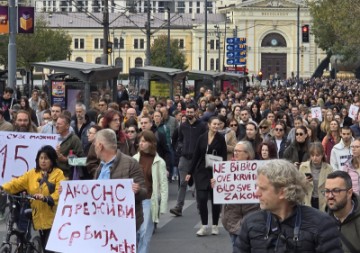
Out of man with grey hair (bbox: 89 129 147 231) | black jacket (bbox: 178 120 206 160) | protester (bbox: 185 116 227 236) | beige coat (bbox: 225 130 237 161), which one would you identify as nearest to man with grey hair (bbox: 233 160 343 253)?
man with grey hair (bbox: 89 129 147 231)

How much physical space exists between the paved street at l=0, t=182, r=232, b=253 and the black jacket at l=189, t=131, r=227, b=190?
0.68 m

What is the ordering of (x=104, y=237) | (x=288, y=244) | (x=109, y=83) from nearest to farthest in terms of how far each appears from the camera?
(x=288, y=244)
(x=104, y=237)
(x=109, y=83)

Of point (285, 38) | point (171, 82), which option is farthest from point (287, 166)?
point (285, 38)

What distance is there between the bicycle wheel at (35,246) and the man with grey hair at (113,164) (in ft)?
3.67

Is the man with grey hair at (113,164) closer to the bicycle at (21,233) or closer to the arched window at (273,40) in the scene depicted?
the bicycle at (21,233)

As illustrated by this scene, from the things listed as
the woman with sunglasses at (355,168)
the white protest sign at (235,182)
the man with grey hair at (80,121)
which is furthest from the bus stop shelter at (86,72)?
the woman with sunglasses at (355,168)

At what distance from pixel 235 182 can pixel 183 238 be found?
3421 mm

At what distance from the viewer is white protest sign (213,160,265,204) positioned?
36.6 feet

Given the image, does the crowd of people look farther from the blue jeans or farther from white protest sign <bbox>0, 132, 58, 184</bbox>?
white protest sign <bbox>0, 132, 58, 184</bbox>

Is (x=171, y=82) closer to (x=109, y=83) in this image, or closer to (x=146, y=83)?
(x=146, y=83)


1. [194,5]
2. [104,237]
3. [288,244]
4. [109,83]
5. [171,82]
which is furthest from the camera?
[194,5]

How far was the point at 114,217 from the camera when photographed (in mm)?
8719

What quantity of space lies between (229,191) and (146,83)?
2671 centimetres

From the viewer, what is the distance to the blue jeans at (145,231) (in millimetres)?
10633
